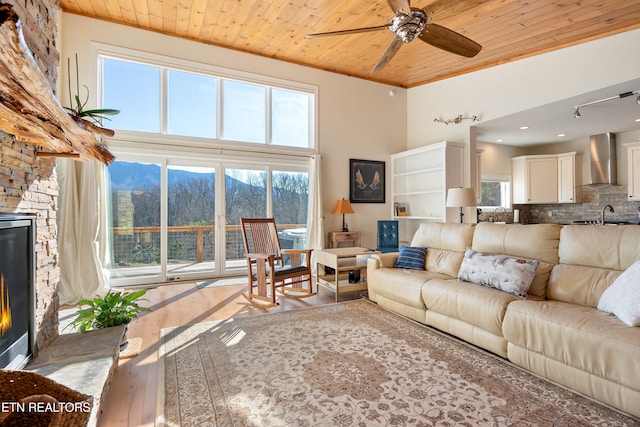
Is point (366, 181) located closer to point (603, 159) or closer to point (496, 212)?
point (496, 212)

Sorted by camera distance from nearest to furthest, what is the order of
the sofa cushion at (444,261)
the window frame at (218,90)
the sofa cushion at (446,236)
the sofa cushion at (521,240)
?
the sofa cushion at (521,240) → the sofa cushion at (444,261) → the sofa cushion at (446,236) → the window frame at (218,90)

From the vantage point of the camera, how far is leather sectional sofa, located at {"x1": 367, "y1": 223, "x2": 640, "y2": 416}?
1640 millimetres

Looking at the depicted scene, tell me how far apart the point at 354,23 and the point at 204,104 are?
2.50 metres

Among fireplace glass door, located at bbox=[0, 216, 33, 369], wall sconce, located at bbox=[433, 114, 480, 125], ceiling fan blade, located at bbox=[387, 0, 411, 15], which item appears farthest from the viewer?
wall sconce, located at bbox=[433, 114, 480, 125]

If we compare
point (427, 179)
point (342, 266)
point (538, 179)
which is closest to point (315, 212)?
point (342, 266)

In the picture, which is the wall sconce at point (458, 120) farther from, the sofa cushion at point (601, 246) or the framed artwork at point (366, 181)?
the sofa cushion at point (601, 246)

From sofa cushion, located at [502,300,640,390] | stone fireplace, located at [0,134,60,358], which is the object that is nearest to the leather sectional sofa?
sofa cushion, located at [502,300,640,390]

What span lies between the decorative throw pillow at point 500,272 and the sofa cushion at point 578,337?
0.80 feet

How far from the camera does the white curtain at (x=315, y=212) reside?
5273 mm

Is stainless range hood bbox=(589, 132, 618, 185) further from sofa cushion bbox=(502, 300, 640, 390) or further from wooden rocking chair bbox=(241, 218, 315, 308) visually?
wooden rocking chair bbox=(241, 218, 315, 308)

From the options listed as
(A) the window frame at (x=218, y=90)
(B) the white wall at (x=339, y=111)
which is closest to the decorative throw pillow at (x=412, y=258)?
(B) the white wall at (x=339, y=111)

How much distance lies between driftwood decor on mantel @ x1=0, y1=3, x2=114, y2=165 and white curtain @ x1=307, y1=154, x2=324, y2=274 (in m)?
3.61

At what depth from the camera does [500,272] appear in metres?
2.48

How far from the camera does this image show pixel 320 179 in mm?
5348
